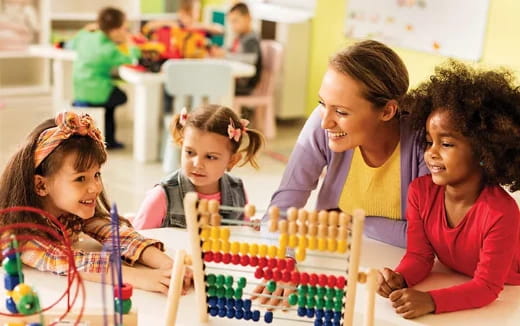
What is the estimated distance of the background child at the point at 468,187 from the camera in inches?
60.3

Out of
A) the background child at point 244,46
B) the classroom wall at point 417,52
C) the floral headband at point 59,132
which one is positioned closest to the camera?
the floral headband at point 59,132

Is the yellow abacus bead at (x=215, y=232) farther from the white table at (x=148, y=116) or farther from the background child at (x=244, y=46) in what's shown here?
the background child at (x=244, y=46)

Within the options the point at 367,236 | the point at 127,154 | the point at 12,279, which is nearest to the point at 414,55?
the point at 127,154

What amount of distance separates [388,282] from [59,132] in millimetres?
814

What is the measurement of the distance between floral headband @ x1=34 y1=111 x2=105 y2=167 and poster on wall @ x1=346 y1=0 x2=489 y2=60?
3.62m

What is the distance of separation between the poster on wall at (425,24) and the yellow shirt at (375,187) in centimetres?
314

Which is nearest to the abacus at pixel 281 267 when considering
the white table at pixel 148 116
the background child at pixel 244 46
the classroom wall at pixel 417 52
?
the classroom wall at pixel 417 52

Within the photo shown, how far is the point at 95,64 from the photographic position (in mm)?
5023

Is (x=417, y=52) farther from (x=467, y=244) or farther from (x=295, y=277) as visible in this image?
(x=295, y=277)

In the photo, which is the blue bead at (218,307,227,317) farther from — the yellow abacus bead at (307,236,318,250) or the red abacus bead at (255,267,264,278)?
the yellow abacus bead at (307,236,318,250)

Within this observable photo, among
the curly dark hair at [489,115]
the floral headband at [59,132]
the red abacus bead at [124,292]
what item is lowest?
the red abacus bead at [124,292]

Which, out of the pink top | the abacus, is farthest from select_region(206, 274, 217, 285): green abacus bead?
the pink top

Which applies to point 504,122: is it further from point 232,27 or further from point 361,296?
point 232,27

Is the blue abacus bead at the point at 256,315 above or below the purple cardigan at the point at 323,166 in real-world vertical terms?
below
